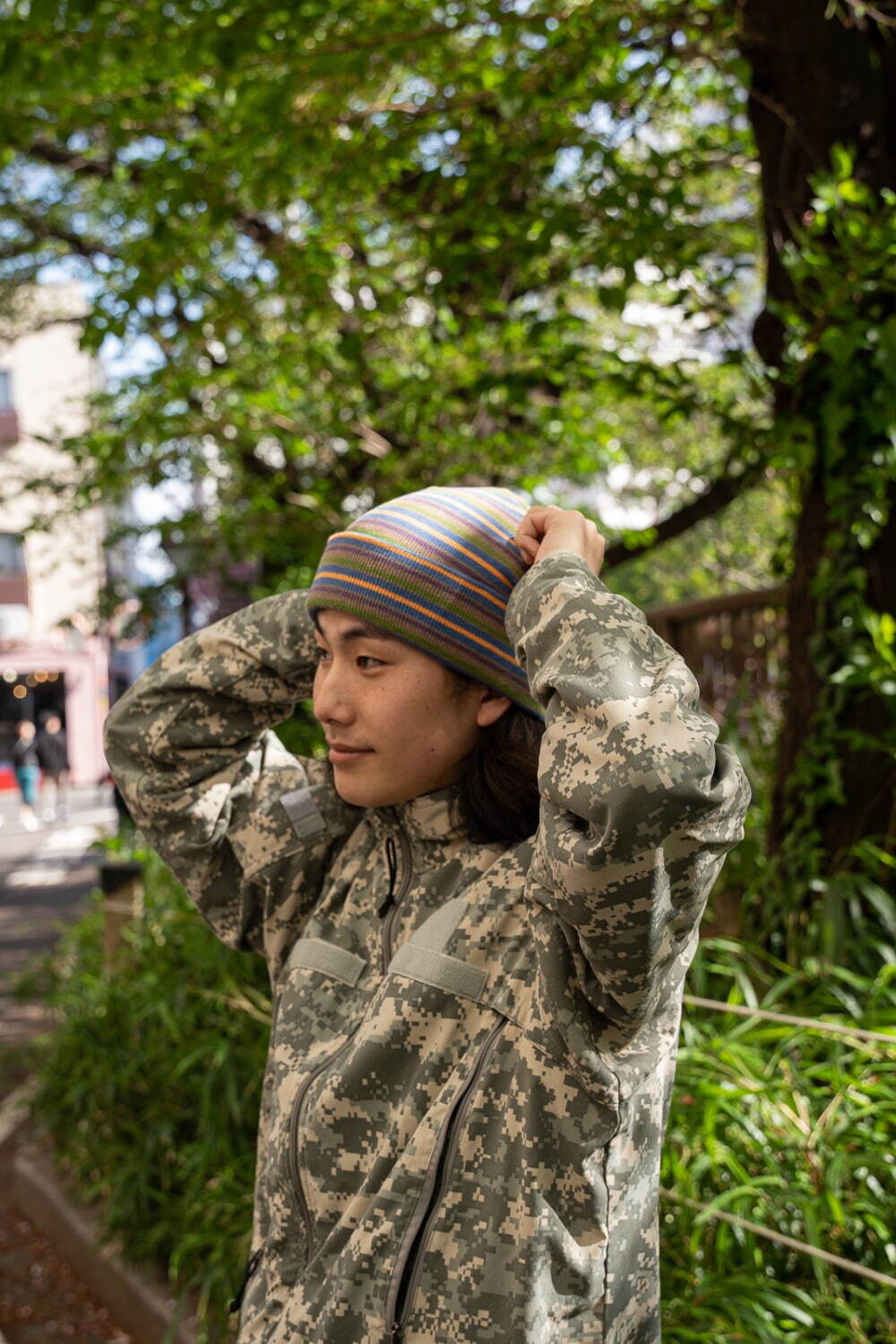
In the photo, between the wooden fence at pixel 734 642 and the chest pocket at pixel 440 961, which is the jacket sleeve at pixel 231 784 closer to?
the chest pocket at pixel 440 961

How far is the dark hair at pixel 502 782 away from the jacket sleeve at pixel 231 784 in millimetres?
268

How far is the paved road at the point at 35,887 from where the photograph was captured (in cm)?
815

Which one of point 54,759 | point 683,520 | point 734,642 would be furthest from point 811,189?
point 54,759

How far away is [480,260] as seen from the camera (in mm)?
5242

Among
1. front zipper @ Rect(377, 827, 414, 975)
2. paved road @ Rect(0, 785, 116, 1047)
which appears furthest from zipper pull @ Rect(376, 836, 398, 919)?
paved road @ Rect(0, 785, 116, 1047)

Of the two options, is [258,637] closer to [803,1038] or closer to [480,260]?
[803,1038]

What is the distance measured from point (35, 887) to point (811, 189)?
37.6 feet

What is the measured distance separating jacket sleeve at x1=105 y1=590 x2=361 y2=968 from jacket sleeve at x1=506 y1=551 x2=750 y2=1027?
57 cm

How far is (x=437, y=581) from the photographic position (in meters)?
1.67

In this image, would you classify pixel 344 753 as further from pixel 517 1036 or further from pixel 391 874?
pixel 517 1036

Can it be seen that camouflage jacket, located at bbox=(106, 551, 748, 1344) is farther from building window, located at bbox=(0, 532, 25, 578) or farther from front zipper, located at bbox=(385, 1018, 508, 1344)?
building window, located at bbox=(0, 532, 25, 578)

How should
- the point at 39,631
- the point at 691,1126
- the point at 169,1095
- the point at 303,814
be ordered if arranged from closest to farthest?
the point at 303,814 < the point at 691,1126 < the point at 169,1095 < the point at 39,631

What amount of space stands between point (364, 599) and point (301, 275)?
504 cm

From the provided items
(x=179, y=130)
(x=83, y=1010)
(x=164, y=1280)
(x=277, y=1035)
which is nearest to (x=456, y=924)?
(x=277, y=1035)
